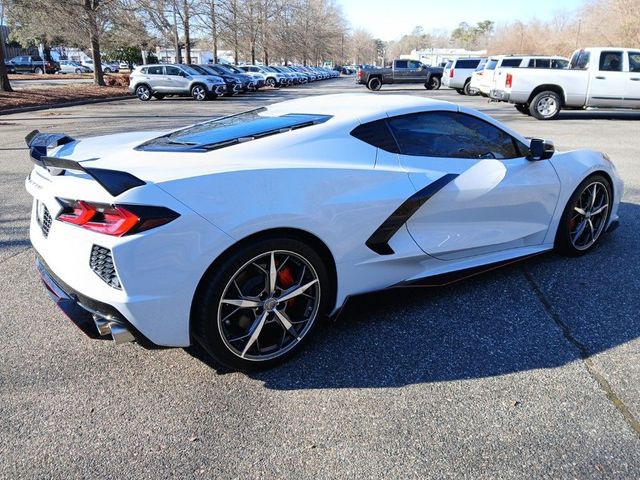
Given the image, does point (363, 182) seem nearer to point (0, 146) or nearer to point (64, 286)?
point (64, 286)

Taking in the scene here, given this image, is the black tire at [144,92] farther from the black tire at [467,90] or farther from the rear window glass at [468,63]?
the black tire at [467,90]

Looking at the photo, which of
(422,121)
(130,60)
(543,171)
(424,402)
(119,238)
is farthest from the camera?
(130,60)

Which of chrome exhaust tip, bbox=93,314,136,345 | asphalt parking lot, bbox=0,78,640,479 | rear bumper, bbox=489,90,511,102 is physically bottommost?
asphalt parking lot, bbox=0,78,640,479

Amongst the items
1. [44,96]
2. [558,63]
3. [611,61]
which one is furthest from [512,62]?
[44,96]

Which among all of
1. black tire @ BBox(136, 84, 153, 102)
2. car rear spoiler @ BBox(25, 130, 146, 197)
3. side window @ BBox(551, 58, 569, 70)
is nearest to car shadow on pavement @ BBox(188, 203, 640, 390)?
car rear spoiler @ BBox(25, 130, 146, 197)

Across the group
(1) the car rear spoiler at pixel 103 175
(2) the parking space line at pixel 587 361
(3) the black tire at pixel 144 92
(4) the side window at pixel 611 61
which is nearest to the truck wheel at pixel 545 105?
(4) the side window at pixel 611 61

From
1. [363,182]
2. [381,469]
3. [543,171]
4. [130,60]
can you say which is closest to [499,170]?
[543,171]

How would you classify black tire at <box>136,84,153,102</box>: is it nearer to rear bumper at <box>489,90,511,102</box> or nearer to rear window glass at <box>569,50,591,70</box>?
rear bumper at <box>489,90,511,102</box>

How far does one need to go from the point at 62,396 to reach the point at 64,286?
1.87 ft

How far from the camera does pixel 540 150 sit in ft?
12.1

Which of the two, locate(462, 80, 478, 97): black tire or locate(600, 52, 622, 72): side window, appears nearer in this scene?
locate(600, 52, 622, 72): side window

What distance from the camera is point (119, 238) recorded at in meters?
2.28

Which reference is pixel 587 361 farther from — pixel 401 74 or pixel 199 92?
pixel 401 74

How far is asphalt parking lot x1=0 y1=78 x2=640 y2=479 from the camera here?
2.16 metres
